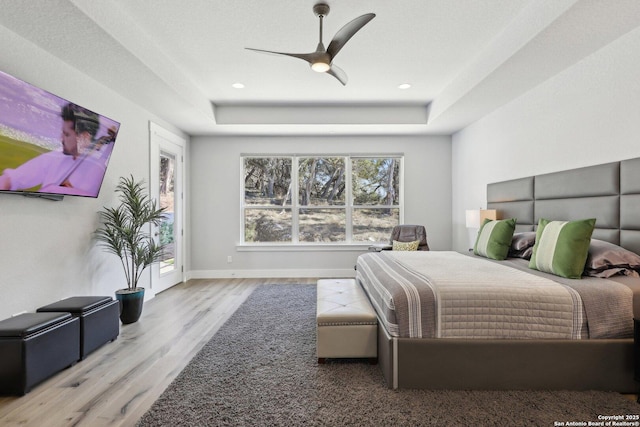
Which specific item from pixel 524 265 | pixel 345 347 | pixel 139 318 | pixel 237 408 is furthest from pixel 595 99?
pixel 139 318

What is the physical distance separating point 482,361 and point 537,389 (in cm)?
39

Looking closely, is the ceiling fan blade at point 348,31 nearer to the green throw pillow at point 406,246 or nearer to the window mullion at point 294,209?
the green throw pillow at point 406,246

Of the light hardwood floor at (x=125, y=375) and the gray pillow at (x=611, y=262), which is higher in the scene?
the gray pillow at (x=611, y=262)

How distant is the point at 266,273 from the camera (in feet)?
18.4

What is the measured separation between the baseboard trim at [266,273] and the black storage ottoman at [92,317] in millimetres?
2670

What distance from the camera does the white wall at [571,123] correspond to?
242 centimetres

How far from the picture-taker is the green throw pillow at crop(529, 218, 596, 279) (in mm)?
2256

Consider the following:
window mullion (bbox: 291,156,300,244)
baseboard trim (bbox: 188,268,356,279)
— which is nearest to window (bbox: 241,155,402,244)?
window mullion (bbox: 291,156,300,244)

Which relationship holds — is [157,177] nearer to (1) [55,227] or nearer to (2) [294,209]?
(1) [55,227]

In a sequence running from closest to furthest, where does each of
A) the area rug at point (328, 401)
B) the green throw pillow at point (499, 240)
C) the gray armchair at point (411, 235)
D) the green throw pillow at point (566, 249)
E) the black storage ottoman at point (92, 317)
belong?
1. the area rug at point (328, 401)
2. the green throw pillow at point (566, 249)
3. the black storage ottoman at point (92, 317)
4. the green throw pillow at point (499, 240)
5. the gray armchair at point (411, 235)

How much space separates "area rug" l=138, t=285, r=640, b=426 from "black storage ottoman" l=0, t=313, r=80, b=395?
2.82 feet

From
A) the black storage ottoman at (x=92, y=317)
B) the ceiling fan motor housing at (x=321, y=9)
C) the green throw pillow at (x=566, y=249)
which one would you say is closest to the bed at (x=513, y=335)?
the green throw pillow at (x=566, y=249)

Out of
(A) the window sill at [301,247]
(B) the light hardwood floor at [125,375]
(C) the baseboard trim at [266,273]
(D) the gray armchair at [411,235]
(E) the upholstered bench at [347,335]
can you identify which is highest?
(D) the gray armchair at [411,235]

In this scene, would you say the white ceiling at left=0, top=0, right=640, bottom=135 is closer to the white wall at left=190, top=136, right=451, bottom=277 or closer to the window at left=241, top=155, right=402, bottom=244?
the white wall at left=190, top=136, right=451, bottom=277
